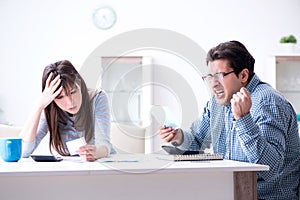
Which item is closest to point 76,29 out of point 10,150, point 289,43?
point 289,43

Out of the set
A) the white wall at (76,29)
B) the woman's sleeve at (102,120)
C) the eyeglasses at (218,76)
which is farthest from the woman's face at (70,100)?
the white wall at (76,29)

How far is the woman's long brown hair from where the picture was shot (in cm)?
220

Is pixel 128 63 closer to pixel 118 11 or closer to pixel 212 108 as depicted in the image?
pixel 118 11

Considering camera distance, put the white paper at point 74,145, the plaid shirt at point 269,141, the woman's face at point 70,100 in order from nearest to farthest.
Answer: the plaid shirt at point 269,141
the white paper at point 74,145
the woman's face at point 70,100

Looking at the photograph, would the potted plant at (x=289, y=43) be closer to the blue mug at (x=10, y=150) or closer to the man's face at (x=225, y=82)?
the man's face at (x=225, y=82)

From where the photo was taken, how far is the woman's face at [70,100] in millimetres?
2162

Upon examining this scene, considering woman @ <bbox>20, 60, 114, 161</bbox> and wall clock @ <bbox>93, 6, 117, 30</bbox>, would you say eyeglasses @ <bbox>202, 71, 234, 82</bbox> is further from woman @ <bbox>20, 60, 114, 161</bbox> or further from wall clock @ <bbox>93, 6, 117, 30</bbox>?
Result: wall clock @ <bbox>93, 6, 117, 30</bbox>

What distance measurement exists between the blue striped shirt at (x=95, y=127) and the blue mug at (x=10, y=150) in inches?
13.0

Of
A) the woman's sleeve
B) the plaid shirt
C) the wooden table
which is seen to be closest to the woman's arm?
the woman's sleeve

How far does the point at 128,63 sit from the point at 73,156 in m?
2.04

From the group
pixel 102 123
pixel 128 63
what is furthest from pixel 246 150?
pixel 128 63

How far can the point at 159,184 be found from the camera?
1.57m

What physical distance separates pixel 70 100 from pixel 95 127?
17cm

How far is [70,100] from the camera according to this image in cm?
217
